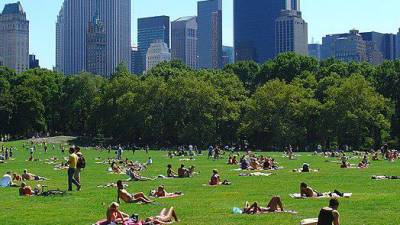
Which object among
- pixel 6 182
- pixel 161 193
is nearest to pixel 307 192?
pixel 161 193

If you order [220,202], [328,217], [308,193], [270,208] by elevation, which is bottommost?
[220,202]

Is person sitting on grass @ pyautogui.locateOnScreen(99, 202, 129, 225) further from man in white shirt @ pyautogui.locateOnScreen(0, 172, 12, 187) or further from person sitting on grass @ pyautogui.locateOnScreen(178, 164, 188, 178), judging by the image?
person sitting on grass @ pyautogui.locateOnScreen(178, 164, 188, 178)

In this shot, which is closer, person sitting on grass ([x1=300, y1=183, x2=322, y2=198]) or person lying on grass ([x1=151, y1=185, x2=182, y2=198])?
person sitting on grass ([x1=300, y1=183, x2=322, y2=198])

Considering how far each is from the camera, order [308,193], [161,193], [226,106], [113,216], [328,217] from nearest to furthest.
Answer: [328,217] → [113,216] → [308,193] → [161,193] → [226,106]

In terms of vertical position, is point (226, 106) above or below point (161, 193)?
above

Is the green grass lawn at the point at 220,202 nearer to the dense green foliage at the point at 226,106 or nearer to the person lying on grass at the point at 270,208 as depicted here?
the person lying on grass at the point at 270,208

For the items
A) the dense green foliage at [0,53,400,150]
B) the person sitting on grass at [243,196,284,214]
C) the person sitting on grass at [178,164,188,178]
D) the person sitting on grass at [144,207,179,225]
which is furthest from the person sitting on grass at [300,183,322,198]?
the dense green foliage at [0,53,400,150]

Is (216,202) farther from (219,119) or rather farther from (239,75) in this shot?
(239,75)

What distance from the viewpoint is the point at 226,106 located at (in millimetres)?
96562

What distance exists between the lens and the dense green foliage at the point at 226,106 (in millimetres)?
86750

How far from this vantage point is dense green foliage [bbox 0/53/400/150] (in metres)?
86.8

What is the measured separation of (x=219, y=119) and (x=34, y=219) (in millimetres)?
75963

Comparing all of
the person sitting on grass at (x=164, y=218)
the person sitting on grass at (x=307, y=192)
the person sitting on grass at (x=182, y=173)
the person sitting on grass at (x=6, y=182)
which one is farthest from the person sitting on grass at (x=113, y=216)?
the person sitting on grass at (x=182, y=173)

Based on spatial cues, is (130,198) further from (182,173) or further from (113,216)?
(182,173)
